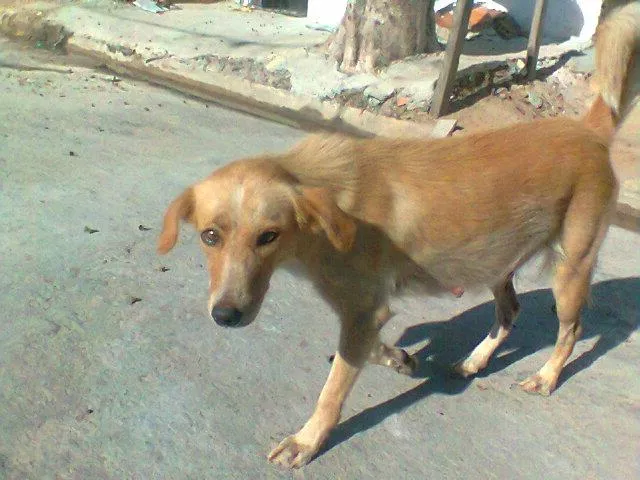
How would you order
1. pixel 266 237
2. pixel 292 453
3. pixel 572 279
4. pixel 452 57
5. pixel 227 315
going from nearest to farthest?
pixel 227 315
pixel 266 237
pixel 292 453
pixel 572 279
pixel 452 57

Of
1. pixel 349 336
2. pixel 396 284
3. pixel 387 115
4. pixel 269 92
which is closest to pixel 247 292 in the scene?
pixel 349 336

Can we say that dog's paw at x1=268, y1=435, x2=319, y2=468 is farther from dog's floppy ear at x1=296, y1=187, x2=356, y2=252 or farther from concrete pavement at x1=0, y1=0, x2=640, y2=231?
concrete pavement at x1=0, y1=0, x2=640, y2=231

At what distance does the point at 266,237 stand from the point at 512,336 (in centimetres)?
209

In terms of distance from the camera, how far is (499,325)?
4008 millimetres

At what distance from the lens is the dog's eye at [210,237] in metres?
2.75

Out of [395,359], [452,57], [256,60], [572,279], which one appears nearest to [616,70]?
[572,279]

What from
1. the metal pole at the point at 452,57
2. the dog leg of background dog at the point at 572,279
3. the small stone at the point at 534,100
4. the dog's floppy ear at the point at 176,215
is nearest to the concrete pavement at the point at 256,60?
the metal pole at the point at 452,57

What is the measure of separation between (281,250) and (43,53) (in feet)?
26.4

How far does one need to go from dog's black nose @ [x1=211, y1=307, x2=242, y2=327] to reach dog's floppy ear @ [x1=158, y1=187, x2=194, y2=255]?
46 centimetres

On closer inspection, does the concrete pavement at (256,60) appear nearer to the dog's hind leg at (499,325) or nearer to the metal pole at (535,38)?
the metal pole at (535,38)

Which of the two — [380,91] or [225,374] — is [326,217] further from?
[380,91]

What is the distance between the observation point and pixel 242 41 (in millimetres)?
10109

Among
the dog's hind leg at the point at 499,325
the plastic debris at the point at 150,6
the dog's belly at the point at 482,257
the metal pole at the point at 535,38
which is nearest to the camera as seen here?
the dog's belly at the point at 482,257

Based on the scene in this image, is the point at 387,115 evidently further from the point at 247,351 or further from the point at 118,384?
the point at 118,384
